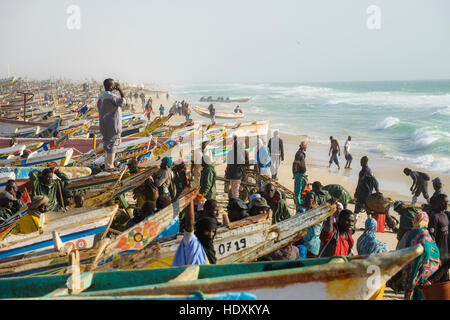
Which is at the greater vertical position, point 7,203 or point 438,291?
point 7,203

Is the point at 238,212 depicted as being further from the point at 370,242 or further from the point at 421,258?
the point at 421,258

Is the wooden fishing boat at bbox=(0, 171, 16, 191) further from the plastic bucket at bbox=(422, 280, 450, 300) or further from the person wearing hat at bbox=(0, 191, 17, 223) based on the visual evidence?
the plastic bucket at bbox=(422, 280, 450, 300)

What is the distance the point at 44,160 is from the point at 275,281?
904 centimetres

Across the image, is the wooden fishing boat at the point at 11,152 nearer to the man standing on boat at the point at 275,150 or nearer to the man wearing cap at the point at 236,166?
the man wearing cap at the point at 236,166

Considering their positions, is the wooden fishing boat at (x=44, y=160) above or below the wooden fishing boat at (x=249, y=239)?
above

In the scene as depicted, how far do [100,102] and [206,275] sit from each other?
4.91 m

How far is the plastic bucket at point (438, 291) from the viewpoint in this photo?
3775 mm

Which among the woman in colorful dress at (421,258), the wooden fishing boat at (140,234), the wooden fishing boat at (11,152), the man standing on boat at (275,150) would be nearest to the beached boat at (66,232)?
the wooden fishing boat at (140,234)

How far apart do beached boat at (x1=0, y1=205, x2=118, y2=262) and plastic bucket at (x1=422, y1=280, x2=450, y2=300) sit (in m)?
4.03

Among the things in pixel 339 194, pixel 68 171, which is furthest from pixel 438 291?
pixel 68 171

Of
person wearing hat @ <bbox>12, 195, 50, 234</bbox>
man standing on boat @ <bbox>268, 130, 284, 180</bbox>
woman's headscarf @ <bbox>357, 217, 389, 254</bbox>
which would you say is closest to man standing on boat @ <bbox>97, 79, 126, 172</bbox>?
person wearing hat @ <bbox>12, 195, 50, 234</bbox>

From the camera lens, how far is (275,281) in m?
2.20

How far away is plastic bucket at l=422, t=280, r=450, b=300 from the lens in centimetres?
378

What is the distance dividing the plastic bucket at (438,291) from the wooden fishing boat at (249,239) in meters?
1.37
